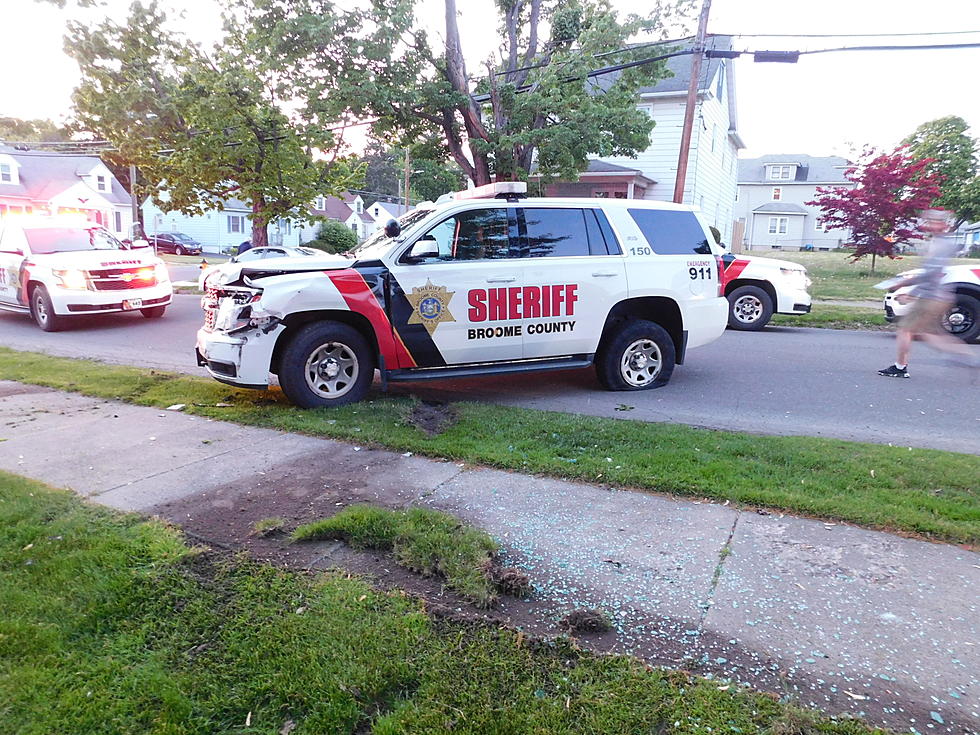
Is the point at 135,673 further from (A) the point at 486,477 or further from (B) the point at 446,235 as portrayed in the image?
(B) the point at 446,235

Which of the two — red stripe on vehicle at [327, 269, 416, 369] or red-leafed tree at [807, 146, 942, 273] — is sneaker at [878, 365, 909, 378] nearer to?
red stripe on vehicle at [327, 269, 416, 369]

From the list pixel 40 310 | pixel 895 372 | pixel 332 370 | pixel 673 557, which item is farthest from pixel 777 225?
pixel 673 557

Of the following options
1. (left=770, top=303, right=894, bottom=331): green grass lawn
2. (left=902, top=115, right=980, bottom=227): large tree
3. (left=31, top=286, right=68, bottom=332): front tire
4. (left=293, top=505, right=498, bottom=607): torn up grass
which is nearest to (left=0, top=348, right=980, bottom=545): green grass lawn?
(left=293, top=505, right=498, bottom=607): torn up grass

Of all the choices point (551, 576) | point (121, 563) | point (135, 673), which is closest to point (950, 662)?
point (551, 576)

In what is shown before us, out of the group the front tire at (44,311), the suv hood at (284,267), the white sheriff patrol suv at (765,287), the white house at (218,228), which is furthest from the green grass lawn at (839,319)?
the white house at (218,228)

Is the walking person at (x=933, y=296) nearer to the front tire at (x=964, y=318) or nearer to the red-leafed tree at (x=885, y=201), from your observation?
the front tire at (x=964, y=318)

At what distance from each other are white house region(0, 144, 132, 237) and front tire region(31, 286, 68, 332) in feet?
116

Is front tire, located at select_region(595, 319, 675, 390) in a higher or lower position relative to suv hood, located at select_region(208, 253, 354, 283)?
lower

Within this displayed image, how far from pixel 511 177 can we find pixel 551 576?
586 inches

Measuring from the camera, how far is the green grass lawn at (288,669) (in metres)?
2.44

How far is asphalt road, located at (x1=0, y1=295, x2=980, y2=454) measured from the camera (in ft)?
21.4

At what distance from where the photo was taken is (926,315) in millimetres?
6371

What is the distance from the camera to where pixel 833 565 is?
3627 mm

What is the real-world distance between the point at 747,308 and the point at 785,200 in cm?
5059
